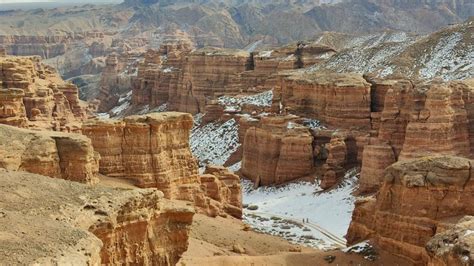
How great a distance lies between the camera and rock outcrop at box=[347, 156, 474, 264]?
1023 inches

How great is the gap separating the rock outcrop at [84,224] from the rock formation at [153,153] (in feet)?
35.4

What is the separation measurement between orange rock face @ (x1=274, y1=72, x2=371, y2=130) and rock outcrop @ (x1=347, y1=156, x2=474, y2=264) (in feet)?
87.9

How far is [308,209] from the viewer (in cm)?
4784

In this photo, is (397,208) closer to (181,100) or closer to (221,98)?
(221,98)

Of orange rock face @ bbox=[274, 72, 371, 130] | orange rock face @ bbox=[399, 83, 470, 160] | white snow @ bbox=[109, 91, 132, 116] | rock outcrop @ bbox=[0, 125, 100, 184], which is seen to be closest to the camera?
rock outcrop @ bbox=[0, 125, 100, 184]

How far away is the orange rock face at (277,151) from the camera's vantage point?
53719mm

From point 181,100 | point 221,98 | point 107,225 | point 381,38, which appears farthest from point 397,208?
point 381,38

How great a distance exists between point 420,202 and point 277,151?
28.8 m

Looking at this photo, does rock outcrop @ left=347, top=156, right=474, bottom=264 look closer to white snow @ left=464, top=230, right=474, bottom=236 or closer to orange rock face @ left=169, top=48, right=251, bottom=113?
white snow @ left=464, top=230, right=474, bottom=236

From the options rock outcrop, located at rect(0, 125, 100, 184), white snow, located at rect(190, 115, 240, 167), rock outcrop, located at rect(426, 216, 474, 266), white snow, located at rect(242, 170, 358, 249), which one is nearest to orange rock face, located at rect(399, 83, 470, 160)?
white snow, located at rect(242, 170, 358, 249)

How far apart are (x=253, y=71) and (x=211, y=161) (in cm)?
2488

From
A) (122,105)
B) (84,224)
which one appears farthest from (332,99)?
(122,105)

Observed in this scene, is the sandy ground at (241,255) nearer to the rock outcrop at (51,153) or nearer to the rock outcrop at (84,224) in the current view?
the rock outcrop at (84,224)

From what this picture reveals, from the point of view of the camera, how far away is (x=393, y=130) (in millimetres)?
45875
